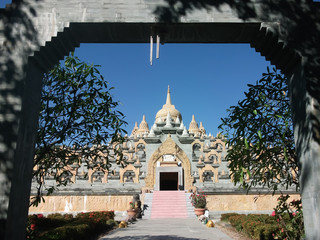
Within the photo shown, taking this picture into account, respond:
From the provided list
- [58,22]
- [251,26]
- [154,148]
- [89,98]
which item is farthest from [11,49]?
[154,148]

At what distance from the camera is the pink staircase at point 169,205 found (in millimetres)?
18789

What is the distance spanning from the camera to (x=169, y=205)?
20.2 metres

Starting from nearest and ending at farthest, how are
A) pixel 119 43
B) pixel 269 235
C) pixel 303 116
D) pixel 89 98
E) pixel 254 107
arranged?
pixel 303 116, pixel 119 43, pixel 254 107, pixel 89 98, pixel 269 235

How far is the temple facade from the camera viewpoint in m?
21.8

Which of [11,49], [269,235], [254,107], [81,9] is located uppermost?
[81,9]

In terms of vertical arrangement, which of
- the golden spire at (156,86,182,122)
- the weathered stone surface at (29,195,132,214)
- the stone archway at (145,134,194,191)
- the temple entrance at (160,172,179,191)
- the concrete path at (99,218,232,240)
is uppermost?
the golden spire at (156,86,182,122)

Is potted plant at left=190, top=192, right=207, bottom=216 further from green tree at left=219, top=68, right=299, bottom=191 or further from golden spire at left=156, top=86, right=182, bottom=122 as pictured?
golden spire at left=156, top=86, right=182, bottom=122

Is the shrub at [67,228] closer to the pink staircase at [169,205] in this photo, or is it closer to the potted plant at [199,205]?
the pink staircase at [169,205]

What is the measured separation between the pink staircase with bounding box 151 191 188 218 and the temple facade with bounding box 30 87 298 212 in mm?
1755

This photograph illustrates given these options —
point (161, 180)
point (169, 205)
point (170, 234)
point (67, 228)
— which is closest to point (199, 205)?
point (169, 205)

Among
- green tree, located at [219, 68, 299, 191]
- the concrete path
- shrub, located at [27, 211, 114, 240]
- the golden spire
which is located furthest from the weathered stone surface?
the golden spire

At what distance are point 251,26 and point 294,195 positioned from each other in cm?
2133

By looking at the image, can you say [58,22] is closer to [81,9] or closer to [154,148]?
[81,9]

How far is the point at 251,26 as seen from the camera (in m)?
5.18
